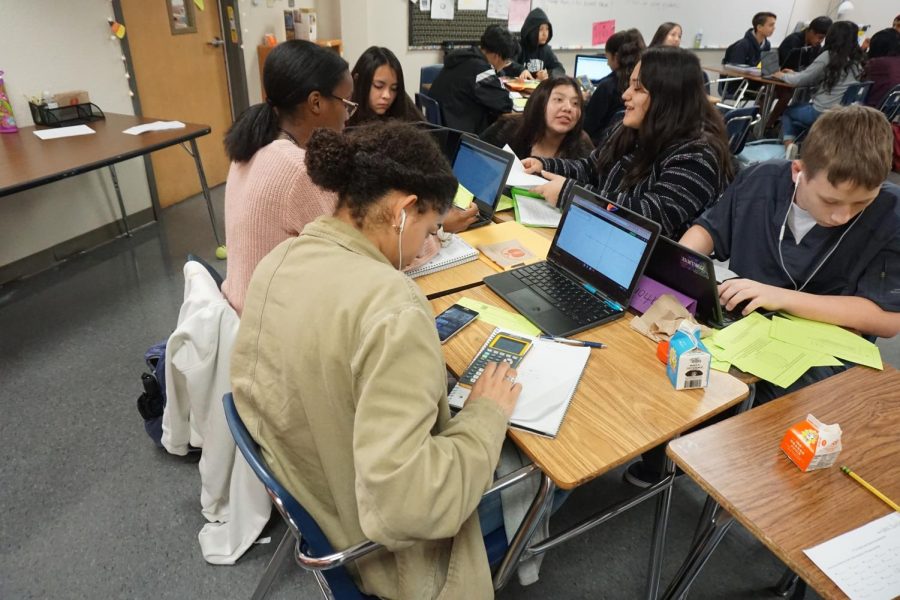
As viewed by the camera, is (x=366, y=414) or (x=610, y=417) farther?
(x=610, y=417)

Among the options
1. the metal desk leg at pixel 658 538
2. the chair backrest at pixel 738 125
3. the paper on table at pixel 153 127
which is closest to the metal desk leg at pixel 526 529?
the metal desk leg at pixel 658 538

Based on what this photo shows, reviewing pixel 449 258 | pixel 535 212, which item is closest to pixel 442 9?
pixel 535 212

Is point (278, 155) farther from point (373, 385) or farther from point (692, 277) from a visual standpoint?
point (692, 277)

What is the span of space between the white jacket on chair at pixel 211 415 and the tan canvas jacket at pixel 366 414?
468 mm

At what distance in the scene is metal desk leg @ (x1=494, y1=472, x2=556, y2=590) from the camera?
101cm

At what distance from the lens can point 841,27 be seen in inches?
198

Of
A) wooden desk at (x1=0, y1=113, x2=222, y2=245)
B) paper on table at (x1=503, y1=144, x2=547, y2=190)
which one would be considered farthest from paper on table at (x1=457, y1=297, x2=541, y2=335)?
wooden desk at (x1=0, y1=113, x2=222, y2=245)

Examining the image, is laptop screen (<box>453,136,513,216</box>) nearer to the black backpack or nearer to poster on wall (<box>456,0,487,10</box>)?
the black backpack

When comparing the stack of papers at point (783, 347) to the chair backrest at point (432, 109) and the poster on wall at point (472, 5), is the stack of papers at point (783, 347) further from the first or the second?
the poster on wall at point (472, 5)

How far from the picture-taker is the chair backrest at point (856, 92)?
5137 mm

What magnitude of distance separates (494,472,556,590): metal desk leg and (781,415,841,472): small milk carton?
427 millimetres

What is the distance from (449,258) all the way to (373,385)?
976mm

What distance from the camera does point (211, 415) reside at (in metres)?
1.50

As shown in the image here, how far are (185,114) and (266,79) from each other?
2.74 metres
